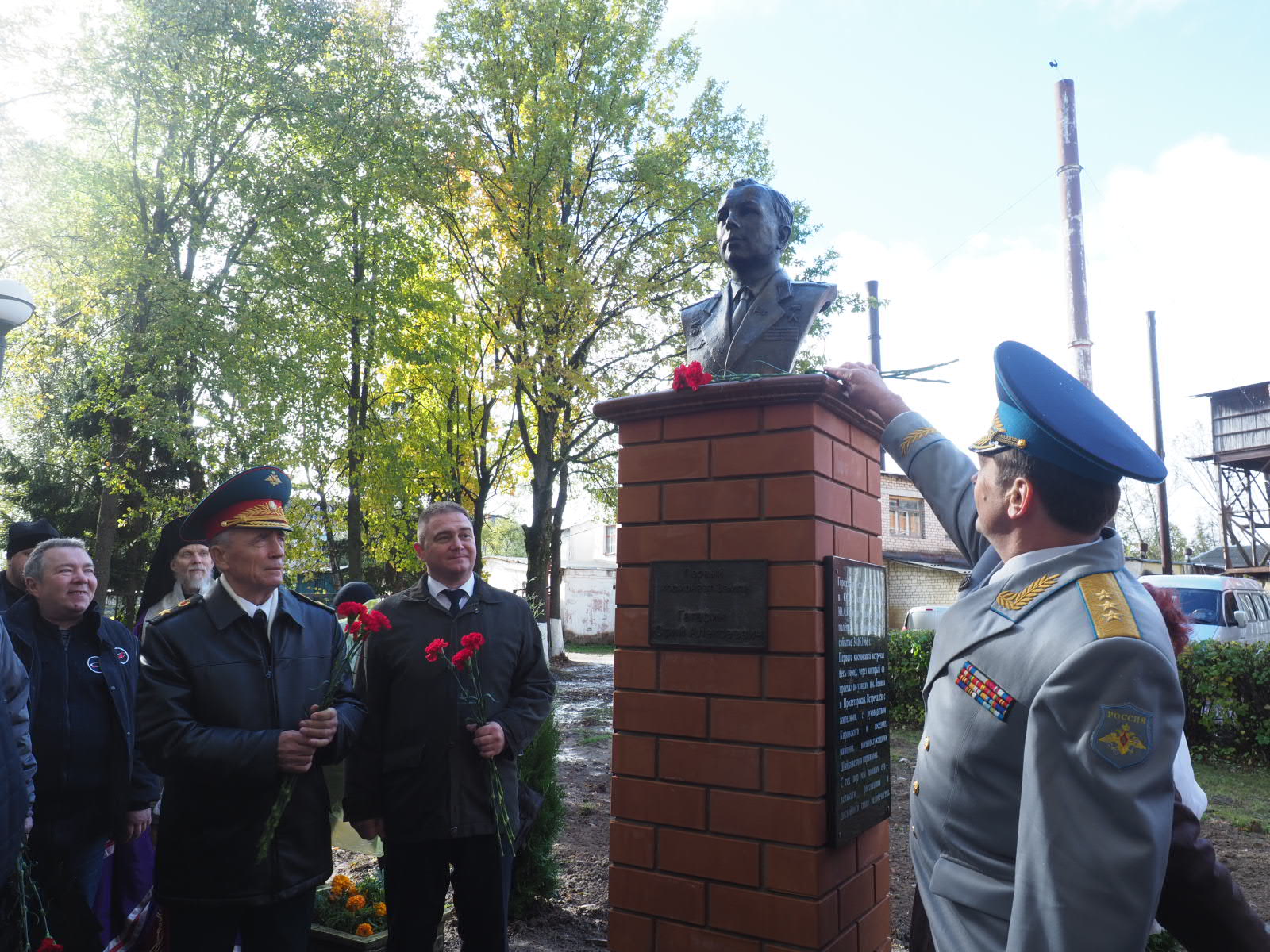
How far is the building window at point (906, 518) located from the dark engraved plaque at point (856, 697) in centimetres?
3140

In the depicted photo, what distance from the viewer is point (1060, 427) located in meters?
1.42

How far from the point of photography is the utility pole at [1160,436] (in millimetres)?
21328

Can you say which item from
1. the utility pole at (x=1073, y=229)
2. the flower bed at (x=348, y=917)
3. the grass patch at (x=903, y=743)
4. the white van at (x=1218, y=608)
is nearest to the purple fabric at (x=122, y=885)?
the flower bed at (x=348, y=917)

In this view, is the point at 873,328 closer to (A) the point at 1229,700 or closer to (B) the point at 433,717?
(A) the point at 1229,700

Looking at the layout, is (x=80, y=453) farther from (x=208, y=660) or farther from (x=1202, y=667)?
(x=1202, y=667)

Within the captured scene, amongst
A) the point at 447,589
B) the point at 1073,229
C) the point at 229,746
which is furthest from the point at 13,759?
the point at 1073,229

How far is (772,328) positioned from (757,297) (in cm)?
14

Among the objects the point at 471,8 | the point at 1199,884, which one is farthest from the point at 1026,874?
the point at 471,8

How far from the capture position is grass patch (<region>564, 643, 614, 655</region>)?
26.4 m

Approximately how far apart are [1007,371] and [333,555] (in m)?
18.3

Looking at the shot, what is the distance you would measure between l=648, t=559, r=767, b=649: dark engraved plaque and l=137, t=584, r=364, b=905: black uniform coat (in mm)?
1031

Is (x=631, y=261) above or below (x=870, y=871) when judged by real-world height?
above

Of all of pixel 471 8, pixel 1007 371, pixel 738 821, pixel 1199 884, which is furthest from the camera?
pixel 471 8

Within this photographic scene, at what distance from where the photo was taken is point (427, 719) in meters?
2.81
